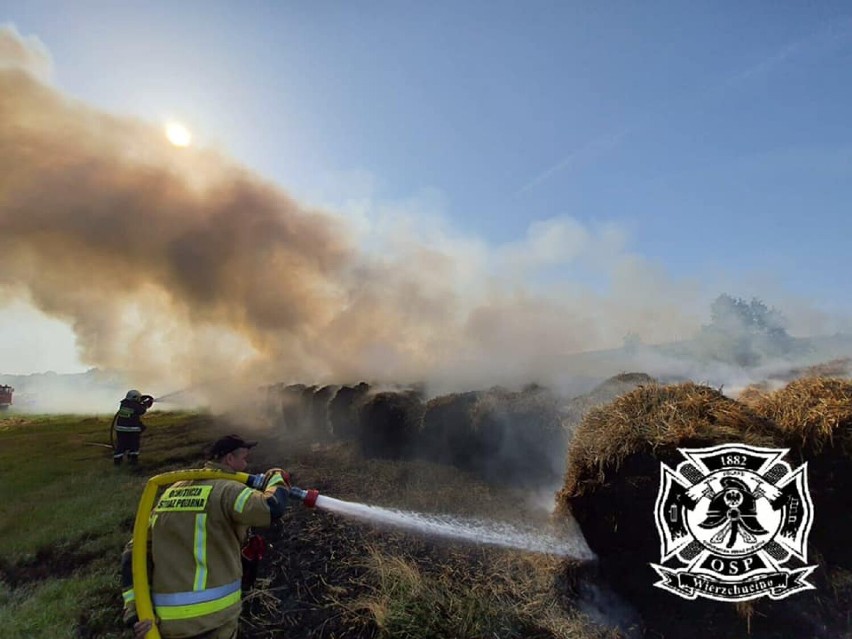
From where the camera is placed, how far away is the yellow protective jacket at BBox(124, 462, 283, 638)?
11.1 feet

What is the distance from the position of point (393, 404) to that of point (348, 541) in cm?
631

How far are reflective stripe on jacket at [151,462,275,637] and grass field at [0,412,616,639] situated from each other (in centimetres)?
209

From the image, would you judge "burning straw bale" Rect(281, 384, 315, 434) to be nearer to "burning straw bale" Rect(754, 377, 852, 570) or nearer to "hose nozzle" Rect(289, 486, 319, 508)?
"hose nozzle" Rect(289, 486, 319, 508)

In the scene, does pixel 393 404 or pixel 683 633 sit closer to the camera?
pixel 683 633

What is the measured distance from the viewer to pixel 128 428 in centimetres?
1364

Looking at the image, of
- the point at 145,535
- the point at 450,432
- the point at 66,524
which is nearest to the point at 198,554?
the point at 145,535

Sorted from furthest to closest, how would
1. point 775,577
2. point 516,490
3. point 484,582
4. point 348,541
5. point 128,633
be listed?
point 516,490, point 348,541, point 484,582, point 128,633, point 775,577

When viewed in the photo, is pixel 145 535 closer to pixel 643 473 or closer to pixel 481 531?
pixel 643 473

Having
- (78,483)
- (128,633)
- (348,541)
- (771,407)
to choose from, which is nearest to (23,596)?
(128,633)

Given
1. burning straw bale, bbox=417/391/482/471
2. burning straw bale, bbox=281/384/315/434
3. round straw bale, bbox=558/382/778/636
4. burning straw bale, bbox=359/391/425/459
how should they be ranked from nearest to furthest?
round straw bale, bbox=558/382/778/636 < burning straw bale, bbox=417/391/482/471 < burning straw bale, bbox=359/391/425/459 < burning straw bale, bbox=281/384/315/434

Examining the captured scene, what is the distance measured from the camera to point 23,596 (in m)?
6.41

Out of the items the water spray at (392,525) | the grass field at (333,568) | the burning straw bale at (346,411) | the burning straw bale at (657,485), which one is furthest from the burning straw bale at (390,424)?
the burning straw bale at (657,485)

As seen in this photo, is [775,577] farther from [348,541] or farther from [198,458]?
[198,458]

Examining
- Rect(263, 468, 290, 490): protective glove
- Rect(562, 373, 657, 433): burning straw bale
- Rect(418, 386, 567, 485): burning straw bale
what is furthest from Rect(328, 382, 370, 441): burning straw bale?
Rect(263, 468, 290, 490): protective glove
